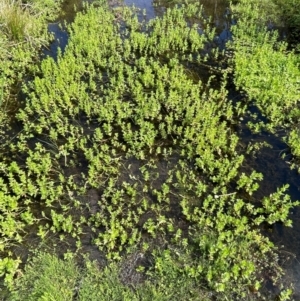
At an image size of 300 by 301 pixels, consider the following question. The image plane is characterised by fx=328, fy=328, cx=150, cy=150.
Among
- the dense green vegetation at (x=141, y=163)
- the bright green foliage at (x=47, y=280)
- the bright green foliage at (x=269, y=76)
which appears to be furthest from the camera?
the bright green foliage at (x=269, y=76)

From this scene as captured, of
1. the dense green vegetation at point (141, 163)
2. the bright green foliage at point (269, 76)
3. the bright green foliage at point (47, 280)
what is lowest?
the bright green foliage at point (47, 280)

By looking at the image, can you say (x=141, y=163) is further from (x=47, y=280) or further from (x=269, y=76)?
(x=269, y=76)

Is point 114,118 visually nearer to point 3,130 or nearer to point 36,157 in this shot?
point 36,157

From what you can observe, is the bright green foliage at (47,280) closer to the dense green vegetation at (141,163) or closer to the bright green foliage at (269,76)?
the dense green vegetation at (141,163)

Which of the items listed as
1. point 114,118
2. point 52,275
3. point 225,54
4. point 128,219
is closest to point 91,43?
point 114,118

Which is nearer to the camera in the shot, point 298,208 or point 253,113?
point 298,208

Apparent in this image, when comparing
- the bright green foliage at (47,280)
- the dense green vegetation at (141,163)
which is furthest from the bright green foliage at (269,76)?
the bright green foliage at (47,280)

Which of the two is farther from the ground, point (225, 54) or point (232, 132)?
point (225, 54)

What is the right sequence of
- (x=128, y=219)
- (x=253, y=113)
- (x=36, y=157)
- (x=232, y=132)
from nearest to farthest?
1. (x=128, y=219)
2. (x=36, y=157)
3. (x=232, y=132)
4. (x=253, y=113)
